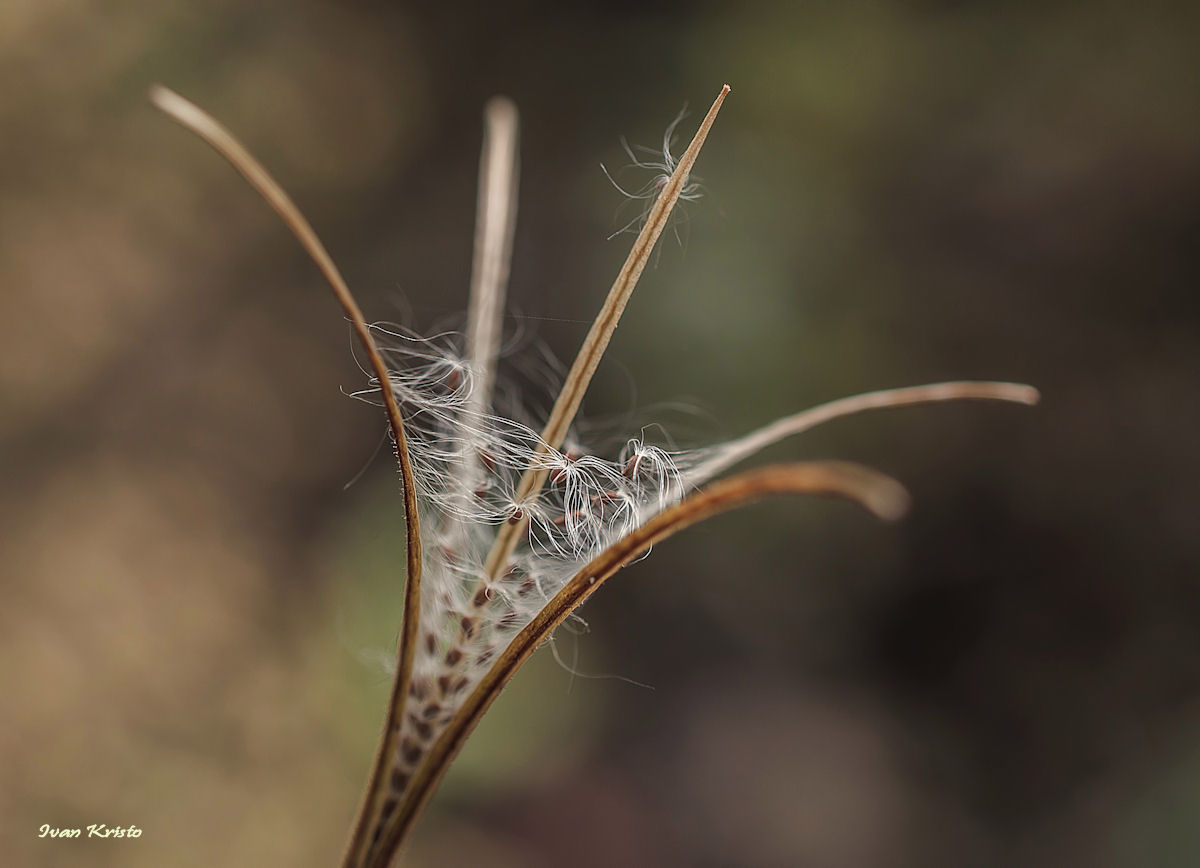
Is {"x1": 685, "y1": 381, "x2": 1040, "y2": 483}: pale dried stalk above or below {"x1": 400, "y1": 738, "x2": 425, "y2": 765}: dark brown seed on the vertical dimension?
above

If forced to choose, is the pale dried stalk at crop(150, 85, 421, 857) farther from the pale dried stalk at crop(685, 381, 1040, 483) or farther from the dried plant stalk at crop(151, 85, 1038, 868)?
the pale dried stalk at crop(685, 381, 1040, 483)

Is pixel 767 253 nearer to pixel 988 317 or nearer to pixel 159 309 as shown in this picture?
pixel 988 317

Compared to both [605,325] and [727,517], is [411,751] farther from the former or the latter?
[727,517]

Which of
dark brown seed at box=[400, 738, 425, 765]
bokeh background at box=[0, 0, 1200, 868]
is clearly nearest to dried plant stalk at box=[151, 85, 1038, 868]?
dark brown seed at box=[400, 738, 425, 765]

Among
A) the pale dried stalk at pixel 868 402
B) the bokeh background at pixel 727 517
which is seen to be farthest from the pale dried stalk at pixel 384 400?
the bokeh background at pixel 727 517

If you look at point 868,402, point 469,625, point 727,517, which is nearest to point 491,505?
point 469,625

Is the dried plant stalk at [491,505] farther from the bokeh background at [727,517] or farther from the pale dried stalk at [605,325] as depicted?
the bokeh background at [727,517]
